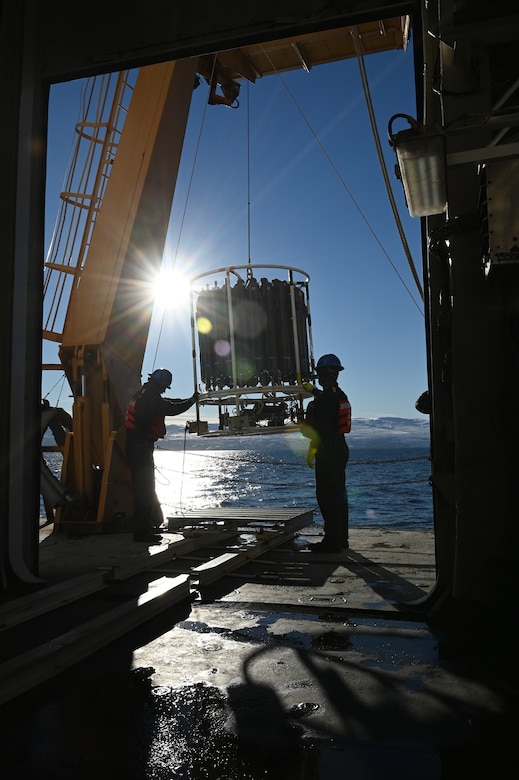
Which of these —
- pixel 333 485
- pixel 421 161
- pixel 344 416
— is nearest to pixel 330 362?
pixel 344 416

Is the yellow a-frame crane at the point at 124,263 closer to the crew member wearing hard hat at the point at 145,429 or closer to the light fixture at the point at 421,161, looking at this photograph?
the crew member wearing hard hat at the point at 145,429

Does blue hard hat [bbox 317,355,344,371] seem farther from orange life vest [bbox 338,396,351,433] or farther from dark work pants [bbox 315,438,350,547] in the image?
dark work pants [bbox 315,438,350,547]

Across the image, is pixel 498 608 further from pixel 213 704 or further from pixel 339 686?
pixel 213 704

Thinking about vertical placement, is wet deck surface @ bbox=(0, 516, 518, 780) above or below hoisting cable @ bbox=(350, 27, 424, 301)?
below

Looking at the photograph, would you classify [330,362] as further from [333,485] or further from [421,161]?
[421,161]

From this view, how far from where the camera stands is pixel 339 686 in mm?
2518

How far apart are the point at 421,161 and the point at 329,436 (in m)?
3.60

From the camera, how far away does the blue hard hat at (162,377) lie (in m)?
6.92

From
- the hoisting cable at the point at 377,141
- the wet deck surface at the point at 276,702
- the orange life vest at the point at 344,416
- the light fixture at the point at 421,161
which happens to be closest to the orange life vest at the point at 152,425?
the orange life vest at the point at 344,416

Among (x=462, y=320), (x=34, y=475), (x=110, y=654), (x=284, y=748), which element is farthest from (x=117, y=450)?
(x=284, y=748)

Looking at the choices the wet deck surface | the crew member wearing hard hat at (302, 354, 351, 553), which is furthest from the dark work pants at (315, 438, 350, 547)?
the wet deck surface

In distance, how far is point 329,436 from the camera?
611 centimetres

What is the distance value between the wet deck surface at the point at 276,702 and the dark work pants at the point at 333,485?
1872 millimetres

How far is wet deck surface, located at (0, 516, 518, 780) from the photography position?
1933 mm
